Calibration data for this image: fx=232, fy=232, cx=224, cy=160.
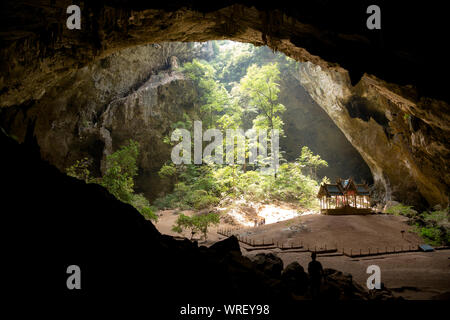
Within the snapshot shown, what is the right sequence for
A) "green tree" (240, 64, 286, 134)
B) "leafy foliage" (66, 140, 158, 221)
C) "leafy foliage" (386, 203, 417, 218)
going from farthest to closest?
"green tree" (240, 64, 286, 134), "leafy foliage" (386, 203, 417, 218), "leafy foliage" (66, 140, 158, 221)

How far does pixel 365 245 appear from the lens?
9.01 metres

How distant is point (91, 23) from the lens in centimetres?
759

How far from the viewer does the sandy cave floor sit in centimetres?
580

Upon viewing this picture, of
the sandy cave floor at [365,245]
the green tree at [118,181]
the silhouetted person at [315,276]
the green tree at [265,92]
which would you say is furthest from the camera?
the green tree at [265,92]

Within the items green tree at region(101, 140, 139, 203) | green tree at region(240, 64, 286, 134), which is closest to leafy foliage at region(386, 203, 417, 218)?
green tree at region(240, 64, 286, 134)

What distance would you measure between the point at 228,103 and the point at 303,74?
8.62 m

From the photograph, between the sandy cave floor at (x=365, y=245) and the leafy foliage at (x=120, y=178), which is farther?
the leafy foliage at (x=120, y=178)

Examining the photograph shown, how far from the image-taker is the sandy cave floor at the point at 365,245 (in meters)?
5.80

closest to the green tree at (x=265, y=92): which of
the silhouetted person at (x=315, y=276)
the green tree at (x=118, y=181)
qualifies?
the green tree at (x=118, y=181)

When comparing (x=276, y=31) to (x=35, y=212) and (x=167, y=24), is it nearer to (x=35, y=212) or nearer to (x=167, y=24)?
(x=167, y=24)

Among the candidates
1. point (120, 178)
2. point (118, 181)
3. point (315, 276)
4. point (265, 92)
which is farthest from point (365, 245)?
point (265, 92)

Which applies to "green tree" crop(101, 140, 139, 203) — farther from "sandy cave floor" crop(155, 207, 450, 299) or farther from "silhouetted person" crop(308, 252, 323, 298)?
"silhouetted person" crop(308, 252, 323, 298)

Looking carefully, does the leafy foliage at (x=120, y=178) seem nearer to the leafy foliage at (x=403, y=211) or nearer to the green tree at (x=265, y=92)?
the green tree at (x=265, y=92)

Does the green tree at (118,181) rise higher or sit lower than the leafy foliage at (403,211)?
higher
